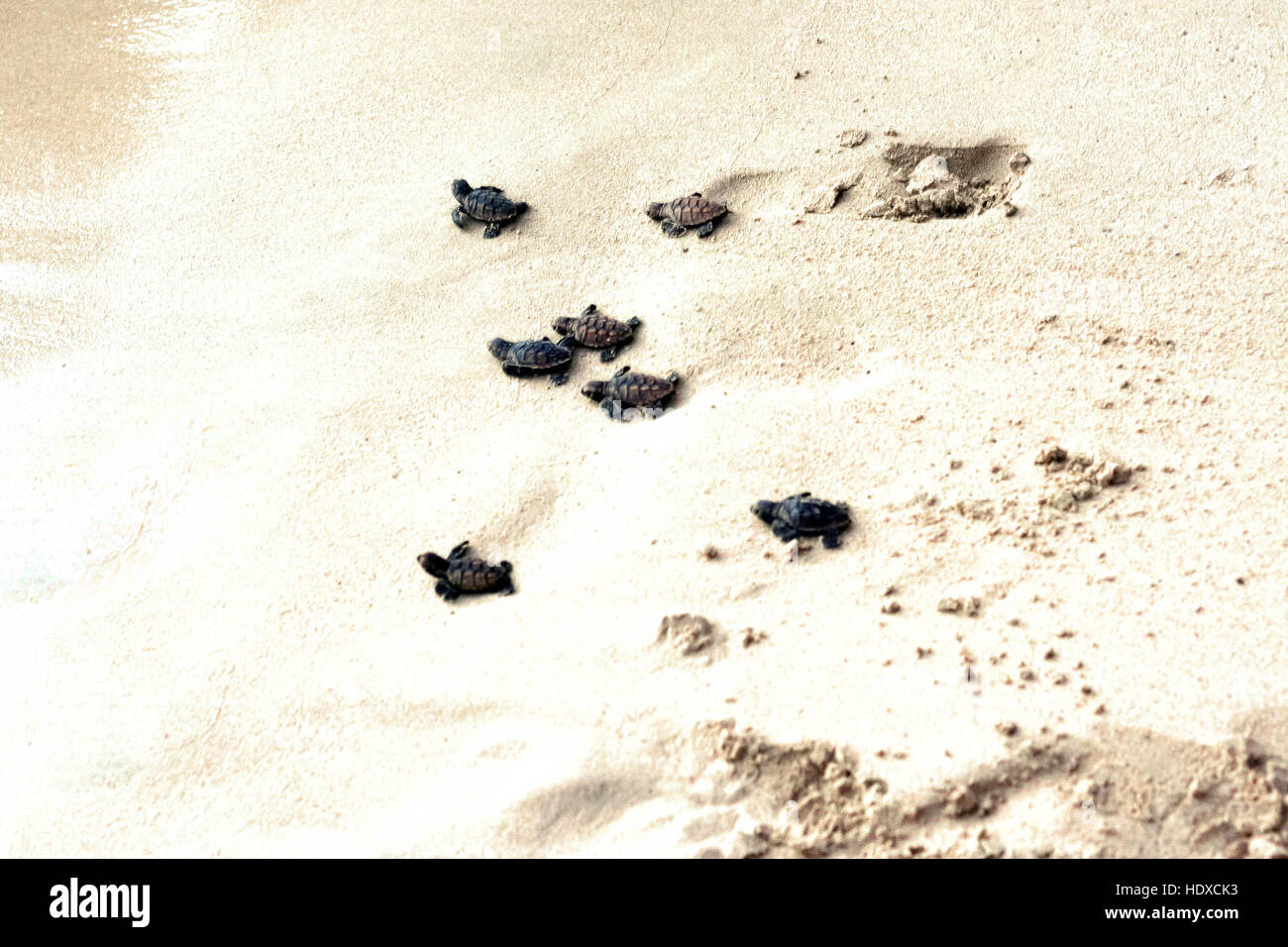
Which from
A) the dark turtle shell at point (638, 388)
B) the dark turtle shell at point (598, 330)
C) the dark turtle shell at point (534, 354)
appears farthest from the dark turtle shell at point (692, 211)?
the dark turtle shell at point (638, 388)

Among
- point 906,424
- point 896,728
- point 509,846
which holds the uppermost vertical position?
point 906,424

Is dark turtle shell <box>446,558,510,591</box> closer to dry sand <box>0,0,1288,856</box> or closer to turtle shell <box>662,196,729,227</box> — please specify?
dry sand <box>0,0,1288,856</box>

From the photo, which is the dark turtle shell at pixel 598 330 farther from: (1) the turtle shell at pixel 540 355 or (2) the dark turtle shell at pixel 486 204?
(2) the dark turtle shell at pixel 486 204

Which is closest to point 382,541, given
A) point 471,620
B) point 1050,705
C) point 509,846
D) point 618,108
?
point 471,620

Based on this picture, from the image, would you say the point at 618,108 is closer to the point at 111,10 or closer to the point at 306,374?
the point at 306,374

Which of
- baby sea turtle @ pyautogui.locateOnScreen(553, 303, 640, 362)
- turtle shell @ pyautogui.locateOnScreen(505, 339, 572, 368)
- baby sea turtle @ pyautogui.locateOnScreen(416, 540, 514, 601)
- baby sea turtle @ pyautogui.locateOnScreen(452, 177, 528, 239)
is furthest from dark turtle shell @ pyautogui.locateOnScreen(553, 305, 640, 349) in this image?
baby sea turtle @ pyautogui.locateOnScreen(416, 540, 514, 601)

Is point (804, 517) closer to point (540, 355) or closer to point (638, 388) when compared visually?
point (638, 388)
